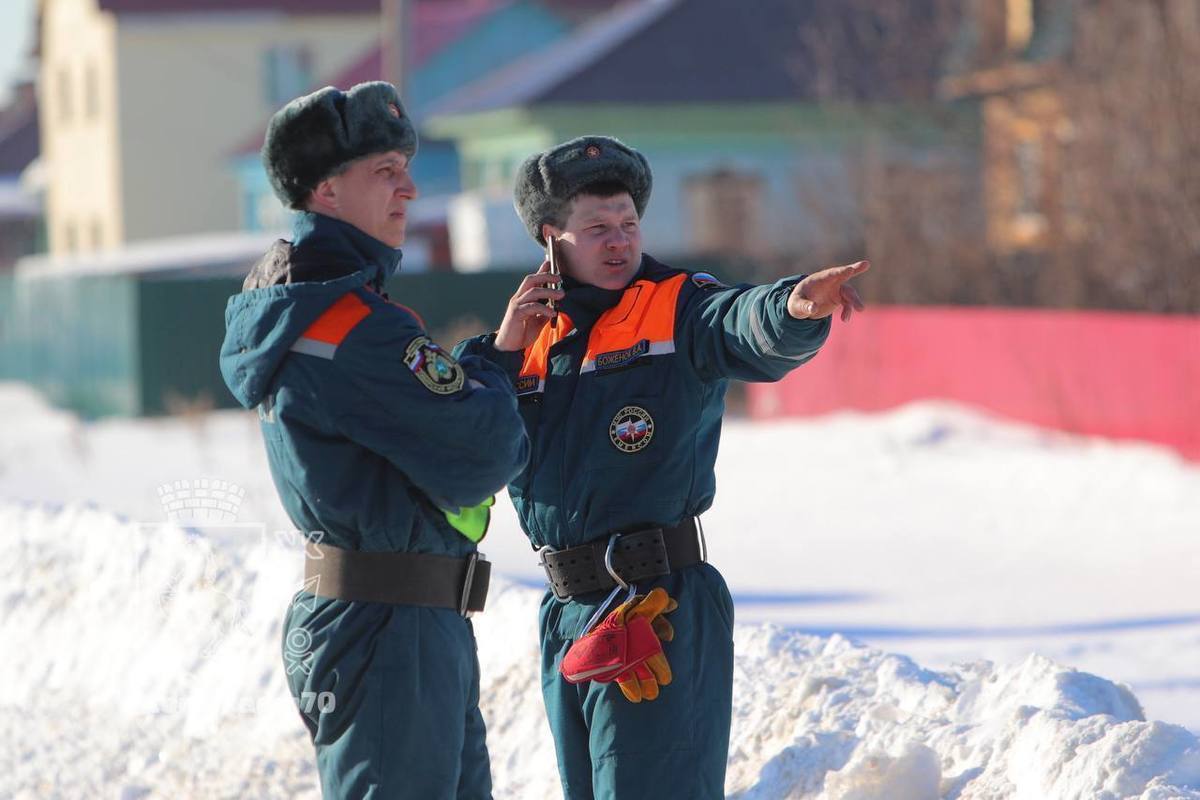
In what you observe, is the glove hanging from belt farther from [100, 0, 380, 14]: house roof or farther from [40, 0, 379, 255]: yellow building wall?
[100, 0, 380, 14]: house roof

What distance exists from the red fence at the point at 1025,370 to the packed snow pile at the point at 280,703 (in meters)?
7.98

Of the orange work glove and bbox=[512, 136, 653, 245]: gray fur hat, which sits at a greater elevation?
bbox=[512, 136, 653, 245]: gray fur hat

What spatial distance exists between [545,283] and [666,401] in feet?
1.21

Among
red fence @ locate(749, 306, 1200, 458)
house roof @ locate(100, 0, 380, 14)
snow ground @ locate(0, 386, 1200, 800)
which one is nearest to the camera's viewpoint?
snow ground @ locate(0, 386, 1200, 800)

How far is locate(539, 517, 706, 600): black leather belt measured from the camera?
160 inches

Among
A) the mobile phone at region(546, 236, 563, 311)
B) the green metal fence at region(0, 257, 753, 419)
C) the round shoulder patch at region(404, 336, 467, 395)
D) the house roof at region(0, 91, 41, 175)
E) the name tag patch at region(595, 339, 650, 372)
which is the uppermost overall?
the house roof at region(0, 91, 41, 175)

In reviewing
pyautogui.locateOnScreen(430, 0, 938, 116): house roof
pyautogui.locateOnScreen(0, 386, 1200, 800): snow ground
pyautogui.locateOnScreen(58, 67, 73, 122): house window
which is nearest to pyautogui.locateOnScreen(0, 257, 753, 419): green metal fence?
pyautogui.locateOnScreen(0, 386, 1200, 800): snow ground

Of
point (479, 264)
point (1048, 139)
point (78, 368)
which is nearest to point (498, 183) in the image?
point (479, 264)

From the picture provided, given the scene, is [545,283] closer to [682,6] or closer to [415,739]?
[415,739]

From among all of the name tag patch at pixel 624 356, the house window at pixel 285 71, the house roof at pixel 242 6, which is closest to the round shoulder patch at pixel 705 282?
the name tag patch at pixel 624 356

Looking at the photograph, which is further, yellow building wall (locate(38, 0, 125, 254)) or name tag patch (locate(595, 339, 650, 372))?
Result: yellow building wall (locate(38, 0, 125, 254))

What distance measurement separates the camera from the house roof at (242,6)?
4091 cm

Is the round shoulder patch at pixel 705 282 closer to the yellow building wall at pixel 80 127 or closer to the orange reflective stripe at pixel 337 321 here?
the orange reflective stripe at pixel 337 321

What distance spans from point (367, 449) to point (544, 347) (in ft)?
2.48
